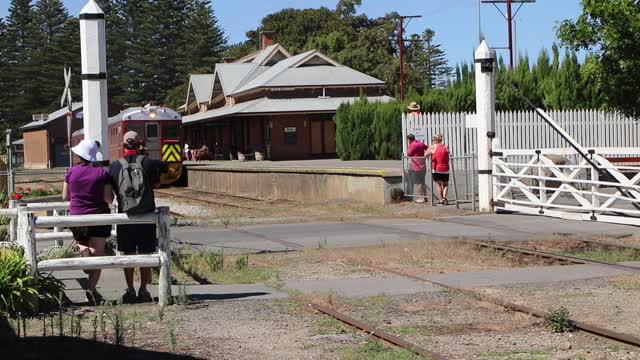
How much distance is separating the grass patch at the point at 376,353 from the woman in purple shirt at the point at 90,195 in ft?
12.1

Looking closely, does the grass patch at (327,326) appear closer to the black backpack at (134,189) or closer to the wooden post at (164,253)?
the wooden post at (164,253)

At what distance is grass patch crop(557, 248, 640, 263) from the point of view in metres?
13.5

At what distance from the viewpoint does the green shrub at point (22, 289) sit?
9.39 meters

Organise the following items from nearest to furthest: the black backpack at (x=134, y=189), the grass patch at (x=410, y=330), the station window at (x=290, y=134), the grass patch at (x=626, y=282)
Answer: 1. the grass patch at (x=410, y=330)
2. the black backpack at (x=134, y=189)
3. the grass patch at (x=626, y=282)
4. the station window at (x=290, y=134)

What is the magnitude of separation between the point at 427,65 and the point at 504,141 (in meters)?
116

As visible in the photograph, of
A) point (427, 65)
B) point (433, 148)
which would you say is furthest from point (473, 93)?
point (427, 65)

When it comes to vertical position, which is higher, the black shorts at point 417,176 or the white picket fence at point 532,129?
the white picket fence at point 532,129

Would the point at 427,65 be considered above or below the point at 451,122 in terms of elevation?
above

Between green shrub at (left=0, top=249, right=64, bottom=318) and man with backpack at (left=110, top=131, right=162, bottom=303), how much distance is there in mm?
848

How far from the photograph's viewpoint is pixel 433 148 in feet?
76.8

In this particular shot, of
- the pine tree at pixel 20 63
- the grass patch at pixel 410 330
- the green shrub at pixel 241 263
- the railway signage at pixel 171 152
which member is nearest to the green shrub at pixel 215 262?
the green shrub at pixel 241 263

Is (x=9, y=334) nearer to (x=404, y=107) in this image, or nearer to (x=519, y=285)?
(x=519, y=285)

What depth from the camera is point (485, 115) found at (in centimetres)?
2147

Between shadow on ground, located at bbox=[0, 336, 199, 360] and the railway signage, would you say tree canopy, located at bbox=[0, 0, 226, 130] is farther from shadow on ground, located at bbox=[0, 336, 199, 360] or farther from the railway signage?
shadow on ground, located at bbox=[0, 336, 199, 360]
